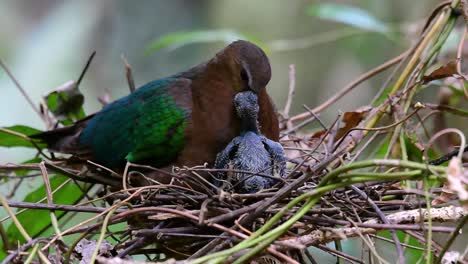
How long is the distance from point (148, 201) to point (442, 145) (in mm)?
1449

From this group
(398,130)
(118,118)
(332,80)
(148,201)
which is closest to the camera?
(148,201)

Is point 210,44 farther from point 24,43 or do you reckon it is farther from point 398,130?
point 398,130

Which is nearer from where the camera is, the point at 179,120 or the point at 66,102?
the point at 179,120

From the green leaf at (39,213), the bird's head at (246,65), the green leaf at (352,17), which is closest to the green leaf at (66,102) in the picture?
the green leaf at (39,213)

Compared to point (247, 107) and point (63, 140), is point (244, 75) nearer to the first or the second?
point (247, 107)

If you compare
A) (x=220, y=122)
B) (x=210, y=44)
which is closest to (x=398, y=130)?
(x=220, y=122)

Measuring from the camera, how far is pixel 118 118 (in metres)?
2.74

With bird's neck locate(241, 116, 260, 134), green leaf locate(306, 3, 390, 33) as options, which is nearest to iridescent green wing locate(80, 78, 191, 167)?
bird's neck locate(241, 116, 260, 134)

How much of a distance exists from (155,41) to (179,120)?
447 cm

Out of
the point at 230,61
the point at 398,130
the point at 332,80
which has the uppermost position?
the point at 230,61

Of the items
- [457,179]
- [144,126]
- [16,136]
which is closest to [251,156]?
[144,126]

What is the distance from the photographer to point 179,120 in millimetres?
2553

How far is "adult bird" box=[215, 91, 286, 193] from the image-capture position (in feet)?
6.87

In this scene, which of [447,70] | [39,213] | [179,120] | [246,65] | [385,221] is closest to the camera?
[385,221]
